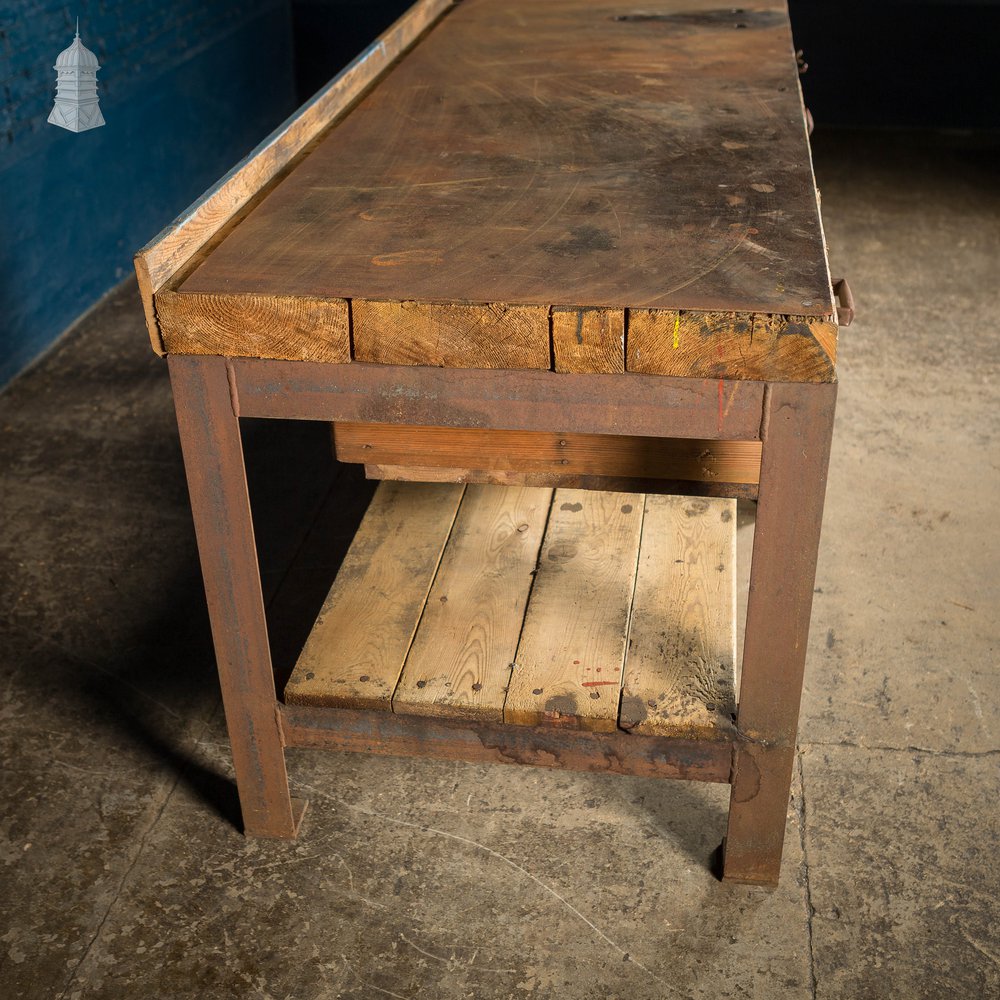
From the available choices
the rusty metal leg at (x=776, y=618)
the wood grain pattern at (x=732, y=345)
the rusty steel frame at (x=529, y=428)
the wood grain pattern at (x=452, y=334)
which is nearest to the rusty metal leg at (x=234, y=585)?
the rusty steel frame at (x=529, y=428)

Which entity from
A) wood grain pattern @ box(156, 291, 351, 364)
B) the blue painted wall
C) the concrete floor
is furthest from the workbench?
the blue painted wall

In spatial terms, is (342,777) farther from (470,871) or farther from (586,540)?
(586,540)

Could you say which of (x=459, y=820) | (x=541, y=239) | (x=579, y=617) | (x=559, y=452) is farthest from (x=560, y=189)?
(x=459, y=820)

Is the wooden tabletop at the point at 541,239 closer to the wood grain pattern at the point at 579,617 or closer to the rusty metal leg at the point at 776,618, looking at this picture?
the rusty metal leg at the point at 776,618

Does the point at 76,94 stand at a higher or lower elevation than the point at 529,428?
higher

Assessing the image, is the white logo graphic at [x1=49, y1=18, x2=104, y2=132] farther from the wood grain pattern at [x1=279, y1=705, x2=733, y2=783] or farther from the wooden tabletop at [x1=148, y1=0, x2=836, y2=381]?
the wood grain pattern at [x1=279, y1=705, x2=733, y2=783]

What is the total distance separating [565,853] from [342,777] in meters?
0.44

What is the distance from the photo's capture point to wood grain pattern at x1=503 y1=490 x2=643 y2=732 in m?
1.76

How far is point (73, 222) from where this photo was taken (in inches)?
156

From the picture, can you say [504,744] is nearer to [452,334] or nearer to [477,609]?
[477,609]

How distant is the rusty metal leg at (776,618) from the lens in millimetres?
1425

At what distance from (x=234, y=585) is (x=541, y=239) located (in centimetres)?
67

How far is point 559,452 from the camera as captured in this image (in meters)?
1.87

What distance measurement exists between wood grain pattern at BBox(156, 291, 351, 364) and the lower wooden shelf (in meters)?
0.59
